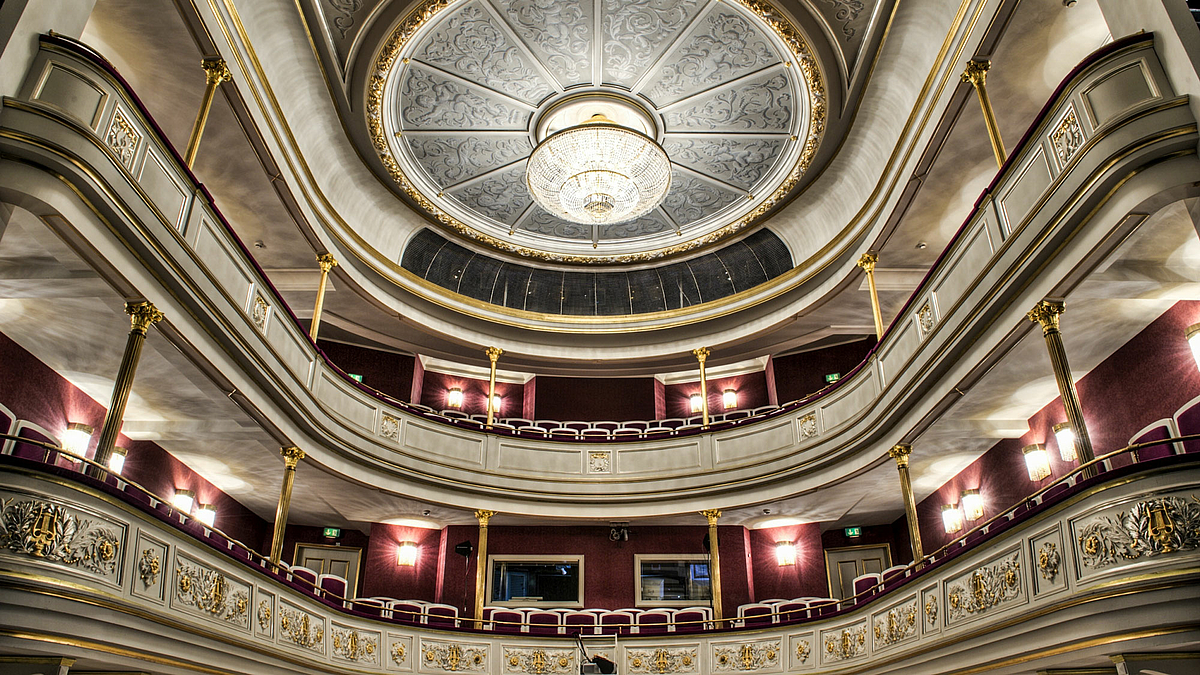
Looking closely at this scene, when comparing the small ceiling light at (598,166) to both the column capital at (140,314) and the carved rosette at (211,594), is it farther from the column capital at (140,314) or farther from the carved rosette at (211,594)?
the carved rosette at (211,594)

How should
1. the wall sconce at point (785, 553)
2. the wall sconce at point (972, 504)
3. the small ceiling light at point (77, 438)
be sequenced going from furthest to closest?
the wall sconce at point (785, 553) < the wall sconce at point (972, 504) < the small ceiling light at point (77, 438)

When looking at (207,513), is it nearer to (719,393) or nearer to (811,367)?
(719,393)

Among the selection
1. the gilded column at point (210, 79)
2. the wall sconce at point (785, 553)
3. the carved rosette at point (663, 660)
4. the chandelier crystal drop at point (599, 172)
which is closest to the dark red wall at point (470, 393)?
the chandelier crystal drop at point (599, 172)

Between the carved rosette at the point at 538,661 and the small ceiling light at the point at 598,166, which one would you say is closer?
the carved rosette at the point at 538,661

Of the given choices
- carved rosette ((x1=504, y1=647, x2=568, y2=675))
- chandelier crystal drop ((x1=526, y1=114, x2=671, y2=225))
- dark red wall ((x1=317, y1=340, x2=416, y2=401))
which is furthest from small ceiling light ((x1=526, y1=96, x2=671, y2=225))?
carved rosette ((x1=504, y1=647, x2=568, y2=675))

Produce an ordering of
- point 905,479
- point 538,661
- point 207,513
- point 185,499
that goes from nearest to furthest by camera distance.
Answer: point 905,479 → point 538,661 → point 185,499 → point 207,513

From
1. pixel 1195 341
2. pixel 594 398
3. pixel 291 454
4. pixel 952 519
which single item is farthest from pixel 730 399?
pixel 1195 341

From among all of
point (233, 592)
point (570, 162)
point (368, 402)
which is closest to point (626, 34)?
point (570, 162)

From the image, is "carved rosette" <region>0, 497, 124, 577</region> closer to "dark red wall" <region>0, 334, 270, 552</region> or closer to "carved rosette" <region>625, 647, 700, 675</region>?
"dark red wall" <region>0, 334, 270, 552</region>

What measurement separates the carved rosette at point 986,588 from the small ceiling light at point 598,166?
7.33 metres

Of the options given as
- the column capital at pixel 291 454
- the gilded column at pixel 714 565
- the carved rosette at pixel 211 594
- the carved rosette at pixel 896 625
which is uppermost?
the column capital at pixel 291 454

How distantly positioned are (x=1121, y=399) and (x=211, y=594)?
9934mm

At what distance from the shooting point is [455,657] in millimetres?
11156

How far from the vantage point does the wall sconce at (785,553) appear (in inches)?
573
